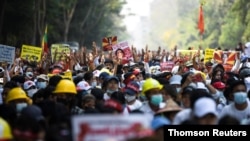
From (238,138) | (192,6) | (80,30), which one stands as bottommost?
(238,138)

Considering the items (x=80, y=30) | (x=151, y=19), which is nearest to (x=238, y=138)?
(x=80, y=30)

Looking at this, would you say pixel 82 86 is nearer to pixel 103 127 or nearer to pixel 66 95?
pixel 66 95

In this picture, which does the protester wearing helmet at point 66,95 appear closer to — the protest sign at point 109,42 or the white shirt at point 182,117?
the white shirt at point 182,117

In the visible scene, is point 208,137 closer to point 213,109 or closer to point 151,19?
point 213,109

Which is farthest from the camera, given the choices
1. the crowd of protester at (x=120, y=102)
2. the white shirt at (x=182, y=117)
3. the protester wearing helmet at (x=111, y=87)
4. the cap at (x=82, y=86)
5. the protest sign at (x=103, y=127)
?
the cap at (x=82, y=86)

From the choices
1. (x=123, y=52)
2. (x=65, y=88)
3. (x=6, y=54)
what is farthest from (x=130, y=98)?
(x=123, y=52)

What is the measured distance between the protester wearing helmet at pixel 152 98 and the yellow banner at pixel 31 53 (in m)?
8.48

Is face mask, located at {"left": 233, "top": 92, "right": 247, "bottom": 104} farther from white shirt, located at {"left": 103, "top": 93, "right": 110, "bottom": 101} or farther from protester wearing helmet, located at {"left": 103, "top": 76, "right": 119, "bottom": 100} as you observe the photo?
protester wearing helmet, located at {"left": 103, "top": 76, "right": 119, "bottom": 100}

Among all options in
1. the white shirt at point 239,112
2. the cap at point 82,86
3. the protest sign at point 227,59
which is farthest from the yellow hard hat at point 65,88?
the protest sign at point 227,59

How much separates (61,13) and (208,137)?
115ft

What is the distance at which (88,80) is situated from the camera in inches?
503

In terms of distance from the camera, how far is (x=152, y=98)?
923 cm

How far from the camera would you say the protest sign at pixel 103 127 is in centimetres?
580

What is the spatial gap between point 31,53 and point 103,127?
40.6 ft
